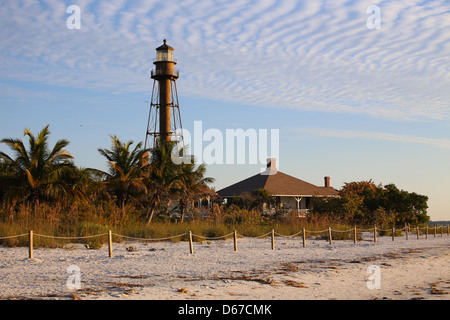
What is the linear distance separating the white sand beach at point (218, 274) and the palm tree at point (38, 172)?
5242 millimetres

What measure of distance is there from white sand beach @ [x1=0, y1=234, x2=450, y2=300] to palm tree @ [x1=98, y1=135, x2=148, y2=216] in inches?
308

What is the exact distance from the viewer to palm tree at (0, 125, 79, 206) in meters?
21.0

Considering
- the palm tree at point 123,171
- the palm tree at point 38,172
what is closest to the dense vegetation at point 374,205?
the palm tree at point 123,171

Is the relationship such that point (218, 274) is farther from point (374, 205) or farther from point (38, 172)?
point (374, 205)

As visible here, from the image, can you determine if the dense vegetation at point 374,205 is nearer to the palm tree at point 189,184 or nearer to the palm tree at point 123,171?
the palm tree at point 189,184

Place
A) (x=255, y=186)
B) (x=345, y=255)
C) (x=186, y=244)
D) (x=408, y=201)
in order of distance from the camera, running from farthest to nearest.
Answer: (x=255, y=186)
(x=408, y=201)
(x=186, y=244)
(x=345, y=255)

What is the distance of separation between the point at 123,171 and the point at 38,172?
5.26 meters

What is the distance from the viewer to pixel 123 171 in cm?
2597

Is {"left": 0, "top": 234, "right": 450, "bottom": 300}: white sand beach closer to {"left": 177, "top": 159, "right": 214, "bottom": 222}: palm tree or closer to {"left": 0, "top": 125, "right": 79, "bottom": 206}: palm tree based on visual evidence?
{"left": 0, "top": 125, "right": 79, "bottom": 206}: palm tree

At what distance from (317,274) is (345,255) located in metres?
5.46

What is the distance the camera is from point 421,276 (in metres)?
12.7
